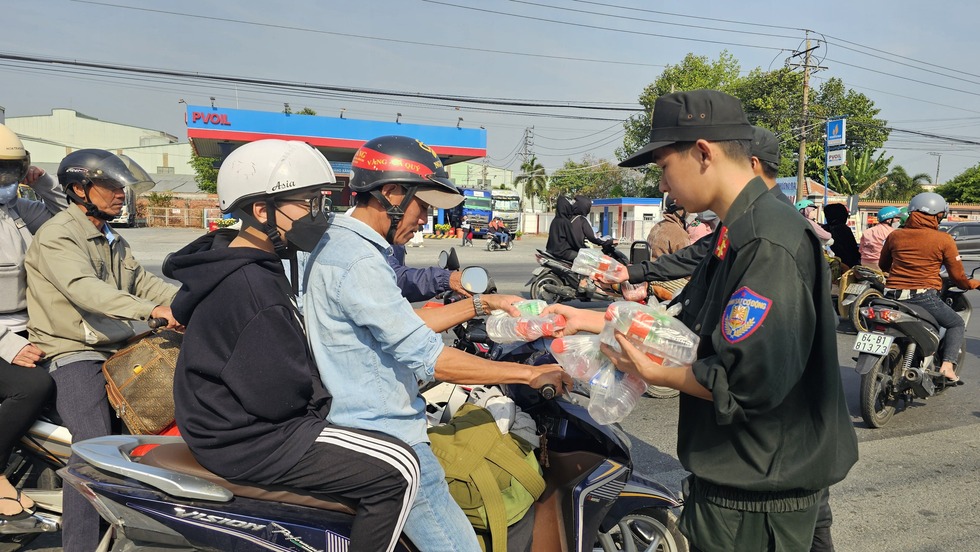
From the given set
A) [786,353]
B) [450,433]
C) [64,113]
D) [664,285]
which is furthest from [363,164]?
[64,113]

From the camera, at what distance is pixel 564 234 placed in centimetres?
1077

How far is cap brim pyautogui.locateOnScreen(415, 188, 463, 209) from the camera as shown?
8.22ft

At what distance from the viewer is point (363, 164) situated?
2.49 m

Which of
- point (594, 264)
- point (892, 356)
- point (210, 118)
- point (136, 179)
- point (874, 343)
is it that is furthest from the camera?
point (210, 118)

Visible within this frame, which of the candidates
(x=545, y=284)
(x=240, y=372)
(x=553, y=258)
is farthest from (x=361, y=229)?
(x=545, y=284)

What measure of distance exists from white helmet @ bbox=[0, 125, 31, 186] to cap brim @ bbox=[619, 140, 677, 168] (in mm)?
2929

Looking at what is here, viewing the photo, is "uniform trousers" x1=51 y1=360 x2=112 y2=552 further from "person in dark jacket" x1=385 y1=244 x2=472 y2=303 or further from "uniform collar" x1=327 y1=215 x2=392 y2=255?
"person in dark jacket" x1=385 y1=244 x2=472 y2=303

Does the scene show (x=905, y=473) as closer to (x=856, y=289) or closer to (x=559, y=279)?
(x=856, y=289)

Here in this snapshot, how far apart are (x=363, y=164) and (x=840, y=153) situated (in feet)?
96.5

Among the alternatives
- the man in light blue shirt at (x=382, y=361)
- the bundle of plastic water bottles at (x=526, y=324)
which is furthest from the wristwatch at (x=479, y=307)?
the man in light blue shirt at (x=382, y=361)

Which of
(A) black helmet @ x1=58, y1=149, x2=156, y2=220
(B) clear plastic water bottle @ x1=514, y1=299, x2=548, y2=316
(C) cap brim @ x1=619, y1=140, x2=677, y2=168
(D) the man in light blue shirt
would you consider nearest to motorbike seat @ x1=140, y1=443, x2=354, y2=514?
(D) the man in light blue shirt

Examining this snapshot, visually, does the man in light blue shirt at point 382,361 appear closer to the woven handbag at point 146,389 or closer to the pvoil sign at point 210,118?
the woven handbag at point 146,389

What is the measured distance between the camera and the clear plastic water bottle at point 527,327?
2.43 m

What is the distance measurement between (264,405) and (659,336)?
1138 millimetres
